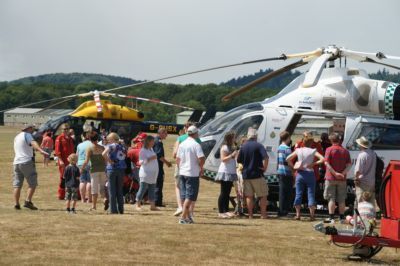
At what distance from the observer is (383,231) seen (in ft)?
35.8

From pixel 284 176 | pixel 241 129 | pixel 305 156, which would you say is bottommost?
pixel 284 176

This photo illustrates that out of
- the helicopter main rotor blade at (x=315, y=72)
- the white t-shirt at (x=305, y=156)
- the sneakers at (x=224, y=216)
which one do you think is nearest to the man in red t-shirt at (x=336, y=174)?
the white t-shirt at (x=305, y=156)

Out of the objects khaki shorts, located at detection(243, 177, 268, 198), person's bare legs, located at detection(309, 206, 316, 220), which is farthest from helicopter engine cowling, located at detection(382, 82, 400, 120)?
khaki shorts, located at detection(243, 177, 268, 198)

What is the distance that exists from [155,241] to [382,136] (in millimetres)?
6399

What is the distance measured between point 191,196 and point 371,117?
4728mm

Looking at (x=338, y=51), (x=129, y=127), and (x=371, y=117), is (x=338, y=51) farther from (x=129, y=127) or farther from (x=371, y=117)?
(x=129, y=127)

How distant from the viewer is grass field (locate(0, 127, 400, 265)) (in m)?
10.6

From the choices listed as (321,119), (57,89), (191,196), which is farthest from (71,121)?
(57,89)

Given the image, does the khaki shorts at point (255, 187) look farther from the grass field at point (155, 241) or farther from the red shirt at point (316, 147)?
the red shirt at point (316, 147)

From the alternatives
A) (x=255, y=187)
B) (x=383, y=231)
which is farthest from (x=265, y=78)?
(x=383, y=231)

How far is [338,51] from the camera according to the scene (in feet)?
56.5

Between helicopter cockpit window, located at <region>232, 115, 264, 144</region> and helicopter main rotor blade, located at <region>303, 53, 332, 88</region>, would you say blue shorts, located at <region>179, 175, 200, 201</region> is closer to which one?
helicopter cockpit window, located at <region>232, 115, 264, 144</region>

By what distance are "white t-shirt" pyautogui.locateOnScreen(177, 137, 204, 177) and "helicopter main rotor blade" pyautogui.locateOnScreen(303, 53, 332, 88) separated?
9.62 feet

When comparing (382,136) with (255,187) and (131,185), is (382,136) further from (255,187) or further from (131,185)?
(131,185)
